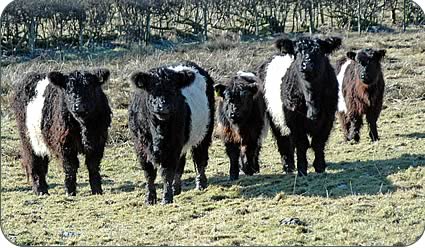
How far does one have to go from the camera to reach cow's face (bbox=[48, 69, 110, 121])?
10.6 meters

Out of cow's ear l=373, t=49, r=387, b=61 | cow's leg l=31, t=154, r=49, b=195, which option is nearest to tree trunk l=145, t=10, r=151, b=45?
cow's leg l=31, t=154, r=49, b=195

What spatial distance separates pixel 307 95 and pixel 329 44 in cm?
85

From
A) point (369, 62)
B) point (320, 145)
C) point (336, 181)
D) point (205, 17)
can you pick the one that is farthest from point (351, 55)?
point (336, 181)

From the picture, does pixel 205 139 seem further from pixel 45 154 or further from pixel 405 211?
pixel 405 211

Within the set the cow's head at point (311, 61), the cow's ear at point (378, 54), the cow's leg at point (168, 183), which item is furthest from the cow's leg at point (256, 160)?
the cow's ear at point (378, 54)

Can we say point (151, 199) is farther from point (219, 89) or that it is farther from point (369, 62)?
point (369, 62)

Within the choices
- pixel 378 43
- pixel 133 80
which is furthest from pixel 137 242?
pixel 378 43

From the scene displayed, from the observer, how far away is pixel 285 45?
36.0 ft

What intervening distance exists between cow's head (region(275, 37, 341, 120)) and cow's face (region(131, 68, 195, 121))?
195cm

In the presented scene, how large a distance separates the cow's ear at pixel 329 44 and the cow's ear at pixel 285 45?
0.46 metres

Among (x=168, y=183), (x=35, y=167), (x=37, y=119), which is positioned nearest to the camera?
(x=168, y=183)

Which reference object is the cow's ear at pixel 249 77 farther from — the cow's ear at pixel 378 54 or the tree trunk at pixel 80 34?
the tree trunk at pixel 80 34

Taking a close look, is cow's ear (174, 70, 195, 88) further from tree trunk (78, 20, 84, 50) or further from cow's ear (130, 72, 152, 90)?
tree trunk (78, 20, 84, 50)

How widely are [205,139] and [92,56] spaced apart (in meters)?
4.91
